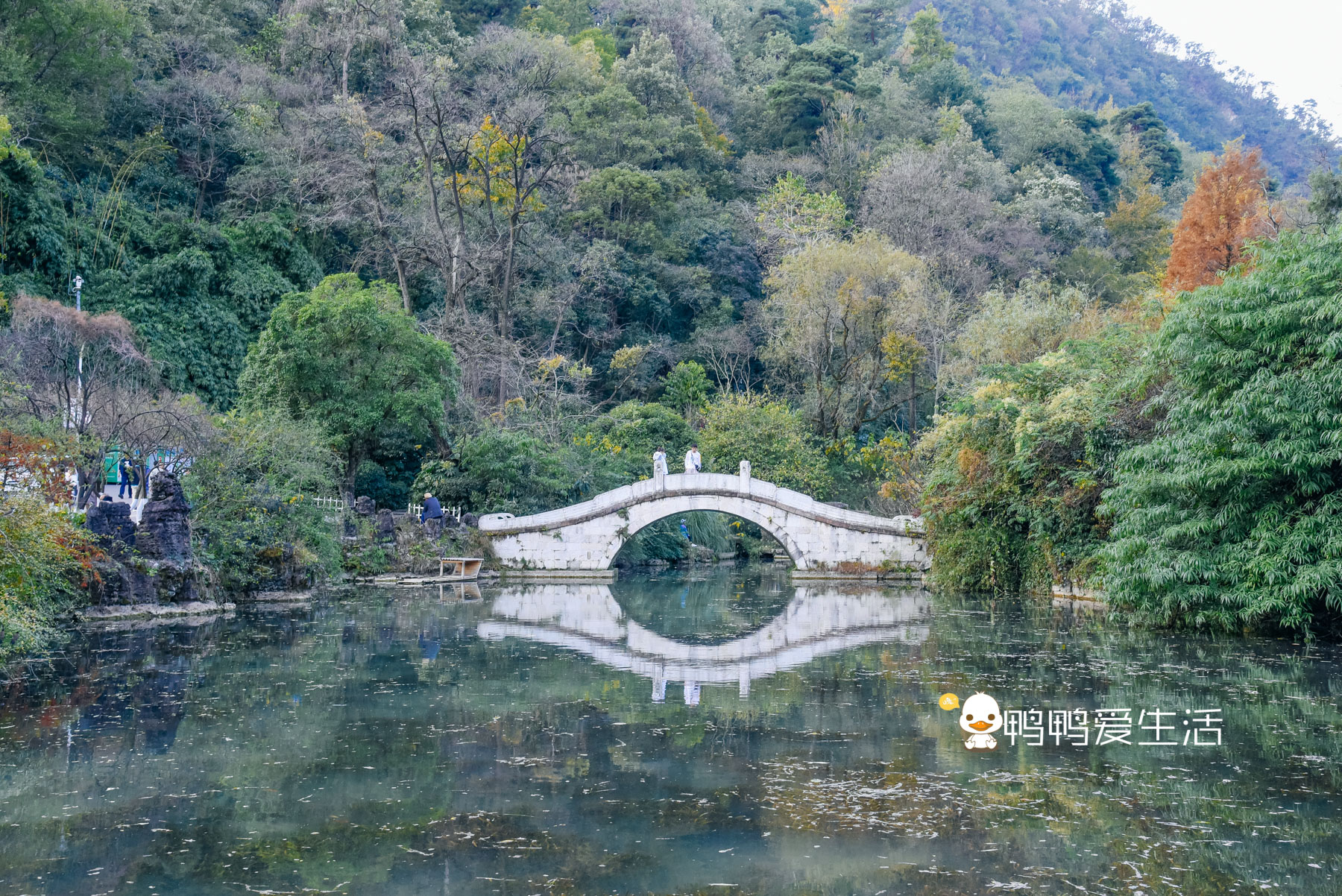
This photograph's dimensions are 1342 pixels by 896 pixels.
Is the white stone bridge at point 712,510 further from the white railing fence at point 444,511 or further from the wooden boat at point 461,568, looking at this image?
the wooden boat at point 461,568

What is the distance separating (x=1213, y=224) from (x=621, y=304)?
56.7ft

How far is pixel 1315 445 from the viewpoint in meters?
12.0

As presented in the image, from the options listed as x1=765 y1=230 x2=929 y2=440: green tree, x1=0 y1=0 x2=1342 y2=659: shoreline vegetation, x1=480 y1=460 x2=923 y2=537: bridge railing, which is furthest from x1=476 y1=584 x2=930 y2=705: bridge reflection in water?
x1=765 y1=230 x2=929 y2=440: green tree

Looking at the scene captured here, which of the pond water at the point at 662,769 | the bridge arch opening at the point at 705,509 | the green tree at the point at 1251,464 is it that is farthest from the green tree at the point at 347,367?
the green tree at the point at 1251,464

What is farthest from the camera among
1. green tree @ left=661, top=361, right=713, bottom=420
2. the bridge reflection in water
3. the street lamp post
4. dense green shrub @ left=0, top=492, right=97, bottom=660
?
green tree @ left=661, top=361, right=713, bottom=420

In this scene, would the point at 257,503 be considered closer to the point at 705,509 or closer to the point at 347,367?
the point at 347,367

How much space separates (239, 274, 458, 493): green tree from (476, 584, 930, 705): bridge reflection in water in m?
5.43

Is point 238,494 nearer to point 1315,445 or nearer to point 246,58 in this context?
point 1315,445

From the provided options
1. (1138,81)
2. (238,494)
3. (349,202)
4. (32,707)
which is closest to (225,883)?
(32,707)

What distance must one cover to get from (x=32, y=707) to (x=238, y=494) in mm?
8321

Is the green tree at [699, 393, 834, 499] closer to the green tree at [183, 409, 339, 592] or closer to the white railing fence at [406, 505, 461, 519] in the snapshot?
the white railing fence at [406, 505, 461, 519]

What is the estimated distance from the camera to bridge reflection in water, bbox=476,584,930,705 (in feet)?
35.9

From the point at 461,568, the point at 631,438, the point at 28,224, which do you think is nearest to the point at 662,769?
the point at 461,568

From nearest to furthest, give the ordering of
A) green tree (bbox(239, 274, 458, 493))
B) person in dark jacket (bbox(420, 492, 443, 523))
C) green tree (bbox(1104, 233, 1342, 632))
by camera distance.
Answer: green tree (bbox(1104, 233, 1342, 632)) → green tree (bbox(239, 274, 458, 493)) → person in dark jacket (bbox(420, 492, 443, 523))
